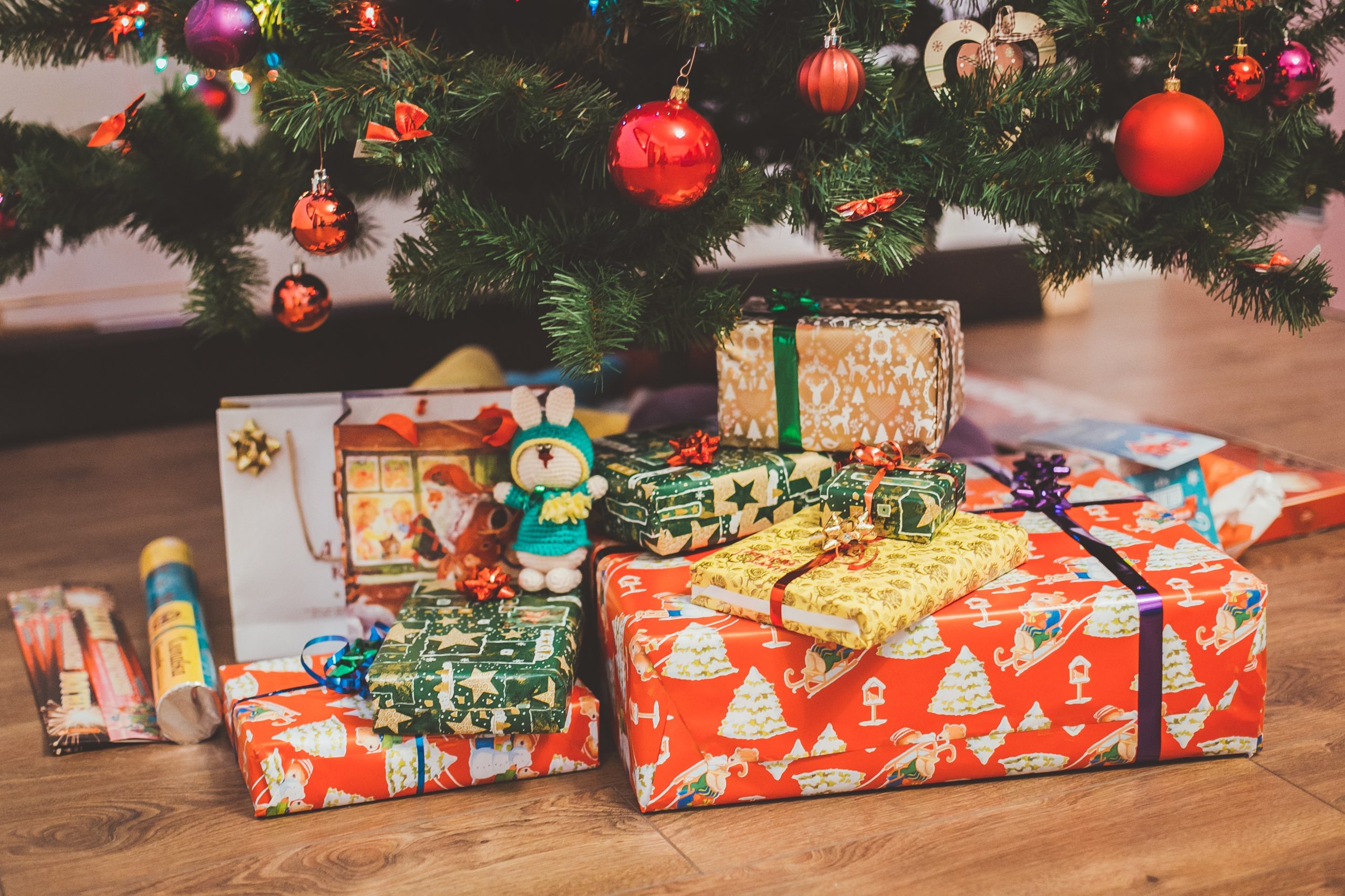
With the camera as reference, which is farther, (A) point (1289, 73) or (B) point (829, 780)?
(A) point (1289, 73)

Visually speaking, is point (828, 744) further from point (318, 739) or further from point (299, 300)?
point (299, 300)

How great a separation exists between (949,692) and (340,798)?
0.46 m

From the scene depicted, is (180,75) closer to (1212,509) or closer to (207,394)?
(207,394)

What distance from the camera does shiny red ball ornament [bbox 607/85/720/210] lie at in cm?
80

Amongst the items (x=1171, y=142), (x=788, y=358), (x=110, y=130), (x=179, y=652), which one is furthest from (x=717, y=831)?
(x=110, y=130)

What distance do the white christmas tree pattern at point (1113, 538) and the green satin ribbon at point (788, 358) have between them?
0.26 meters

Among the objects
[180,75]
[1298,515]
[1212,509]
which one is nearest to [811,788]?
[1212,509]

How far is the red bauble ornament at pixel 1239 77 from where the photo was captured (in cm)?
93

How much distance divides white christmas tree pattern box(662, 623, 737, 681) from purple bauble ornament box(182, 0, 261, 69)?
56 cm

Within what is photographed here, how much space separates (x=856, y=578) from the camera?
85 centimetres

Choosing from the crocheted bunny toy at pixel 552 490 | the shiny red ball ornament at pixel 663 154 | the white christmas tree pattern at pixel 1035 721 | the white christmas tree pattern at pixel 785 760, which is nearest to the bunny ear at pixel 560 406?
the crocheted bunny toy at pixel 552 490

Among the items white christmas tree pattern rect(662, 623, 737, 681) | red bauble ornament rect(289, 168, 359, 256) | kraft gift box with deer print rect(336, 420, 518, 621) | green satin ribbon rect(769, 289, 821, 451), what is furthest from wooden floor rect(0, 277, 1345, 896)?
red bauble ornament rect(289, 168, 359, 256)

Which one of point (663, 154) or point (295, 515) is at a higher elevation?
point (663, 154)

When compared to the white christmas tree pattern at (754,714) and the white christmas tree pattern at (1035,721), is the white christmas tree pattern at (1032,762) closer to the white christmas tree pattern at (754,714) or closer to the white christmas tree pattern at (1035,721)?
the white christmas tree pattern at (1035,721)
